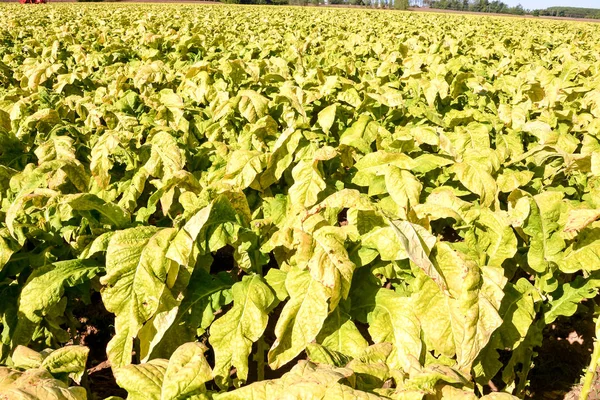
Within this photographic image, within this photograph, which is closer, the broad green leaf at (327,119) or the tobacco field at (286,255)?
the tobacco field at (286,255)

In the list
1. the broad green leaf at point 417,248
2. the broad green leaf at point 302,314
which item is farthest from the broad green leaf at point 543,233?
the broad green leaf at point 302,314

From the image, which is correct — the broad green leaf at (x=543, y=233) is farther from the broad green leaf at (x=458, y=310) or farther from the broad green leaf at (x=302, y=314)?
the broad green leaf at (x=302, y=314)

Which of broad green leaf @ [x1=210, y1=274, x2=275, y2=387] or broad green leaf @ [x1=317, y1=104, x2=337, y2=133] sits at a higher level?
broad green leaf @ [x1=317, y1=104, x2=337, y2=133]

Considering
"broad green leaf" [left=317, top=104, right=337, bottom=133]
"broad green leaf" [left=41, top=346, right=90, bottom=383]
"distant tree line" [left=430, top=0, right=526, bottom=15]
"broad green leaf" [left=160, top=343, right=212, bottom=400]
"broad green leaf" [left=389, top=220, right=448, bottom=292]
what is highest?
"distant tree line" [left=430, top=0, right=526, bottom=15]

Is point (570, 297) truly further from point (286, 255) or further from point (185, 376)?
point (185, 376)

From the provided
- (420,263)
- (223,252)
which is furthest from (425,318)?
(223,252)

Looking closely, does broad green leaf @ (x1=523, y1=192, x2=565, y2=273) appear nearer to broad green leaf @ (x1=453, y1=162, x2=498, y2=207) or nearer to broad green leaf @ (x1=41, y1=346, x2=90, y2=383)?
broad green leaf @ (x1=453, y1=162, x2=498, y2=207)

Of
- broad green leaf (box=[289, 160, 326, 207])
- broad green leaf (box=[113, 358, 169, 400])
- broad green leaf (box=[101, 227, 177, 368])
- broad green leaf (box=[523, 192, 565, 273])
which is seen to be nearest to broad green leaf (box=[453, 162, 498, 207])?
broad green leaf (box=[523, 192, 565, 273])

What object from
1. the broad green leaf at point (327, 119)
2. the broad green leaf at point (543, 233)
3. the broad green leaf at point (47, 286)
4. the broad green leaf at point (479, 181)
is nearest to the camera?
the broad green leaf at point (47, 286)

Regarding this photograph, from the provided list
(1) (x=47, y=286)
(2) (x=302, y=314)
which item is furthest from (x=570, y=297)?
(1) (x=47, y=286)

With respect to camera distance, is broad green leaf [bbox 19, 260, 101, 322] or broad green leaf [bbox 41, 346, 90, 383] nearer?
broad green leaf [bbox 41, 346, 90, 383]

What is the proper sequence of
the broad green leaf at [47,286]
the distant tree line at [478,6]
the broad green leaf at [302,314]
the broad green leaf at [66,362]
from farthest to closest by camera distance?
the distant tree line at [478,6], the broad green leaf at [47,286], the broad green leaf at [302,314], the broad green leaf at [66,362]

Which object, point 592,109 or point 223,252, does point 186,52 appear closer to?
point 223,252

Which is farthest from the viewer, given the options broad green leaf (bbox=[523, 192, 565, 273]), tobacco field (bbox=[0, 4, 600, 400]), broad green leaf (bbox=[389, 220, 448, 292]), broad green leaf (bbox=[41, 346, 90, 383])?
broad green leaf (bbox=[523, 192, 565, 273])
